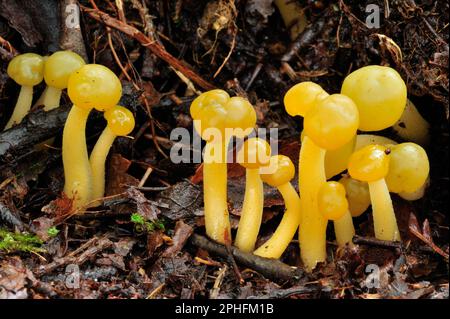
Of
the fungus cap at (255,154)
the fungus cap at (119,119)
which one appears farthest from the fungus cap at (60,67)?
the fungus cap at (255,154)

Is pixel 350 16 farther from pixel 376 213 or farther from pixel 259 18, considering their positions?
pixel 376 213

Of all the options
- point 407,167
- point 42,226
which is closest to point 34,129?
point 42,226

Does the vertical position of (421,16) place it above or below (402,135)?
above

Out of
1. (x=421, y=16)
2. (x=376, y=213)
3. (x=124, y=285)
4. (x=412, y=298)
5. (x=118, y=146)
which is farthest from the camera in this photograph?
(x=118, y=146)

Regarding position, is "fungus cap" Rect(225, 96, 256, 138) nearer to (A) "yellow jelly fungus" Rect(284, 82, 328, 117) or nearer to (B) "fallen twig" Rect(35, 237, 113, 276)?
(A) "yellow jelly fungus" Rect(284, 82, 328, 117)

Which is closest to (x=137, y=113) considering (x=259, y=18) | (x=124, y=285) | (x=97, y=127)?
(x=97, y=127)

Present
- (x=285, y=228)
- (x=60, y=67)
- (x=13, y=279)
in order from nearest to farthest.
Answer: (x=13, y=279) < (x=285, y=228) < (x=60, y=67)

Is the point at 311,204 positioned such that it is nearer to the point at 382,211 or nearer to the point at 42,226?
the point at 382,211
